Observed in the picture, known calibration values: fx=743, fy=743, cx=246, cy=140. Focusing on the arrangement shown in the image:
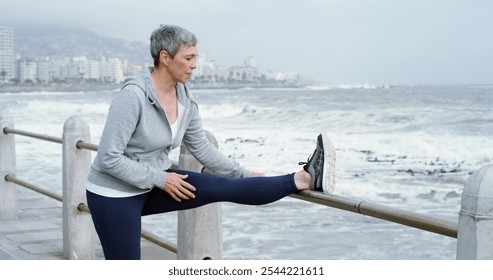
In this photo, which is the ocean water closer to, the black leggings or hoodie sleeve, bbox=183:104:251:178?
hoodie sleeve, bbox=183:104:251:178

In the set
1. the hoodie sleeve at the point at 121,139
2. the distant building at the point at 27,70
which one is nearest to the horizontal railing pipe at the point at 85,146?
the hoodie sleeve at the point at 121,139

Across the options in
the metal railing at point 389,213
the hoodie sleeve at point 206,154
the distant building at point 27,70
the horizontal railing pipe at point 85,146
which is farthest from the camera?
the distant building at point 27,70

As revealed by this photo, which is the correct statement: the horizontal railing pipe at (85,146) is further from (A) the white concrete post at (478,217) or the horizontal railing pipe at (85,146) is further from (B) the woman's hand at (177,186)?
(A) the white concrete post at (478,217)

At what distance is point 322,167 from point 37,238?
358cm

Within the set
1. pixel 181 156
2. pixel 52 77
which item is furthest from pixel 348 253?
pixel 52 77

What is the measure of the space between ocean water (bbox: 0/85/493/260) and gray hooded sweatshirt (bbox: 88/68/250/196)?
12.4ft

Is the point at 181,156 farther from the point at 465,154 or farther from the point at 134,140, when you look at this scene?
the point at 465,154

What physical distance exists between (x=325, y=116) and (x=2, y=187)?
30207mm

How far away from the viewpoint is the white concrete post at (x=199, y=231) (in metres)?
3.24

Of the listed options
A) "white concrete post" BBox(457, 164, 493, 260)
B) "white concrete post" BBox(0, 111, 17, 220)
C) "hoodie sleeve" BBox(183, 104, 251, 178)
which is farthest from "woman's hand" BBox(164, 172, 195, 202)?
"white concrete post" BBox(0, 111, 17, 220)

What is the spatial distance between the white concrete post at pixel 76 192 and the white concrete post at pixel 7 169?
5.42 feet

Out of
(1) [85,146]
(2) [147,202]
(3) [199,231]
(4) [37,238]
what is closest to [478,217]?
(2) [147,202]

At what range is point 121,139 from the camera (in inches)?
101

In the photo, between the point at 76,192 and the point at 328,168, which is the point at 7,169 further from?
the point at 328,168
